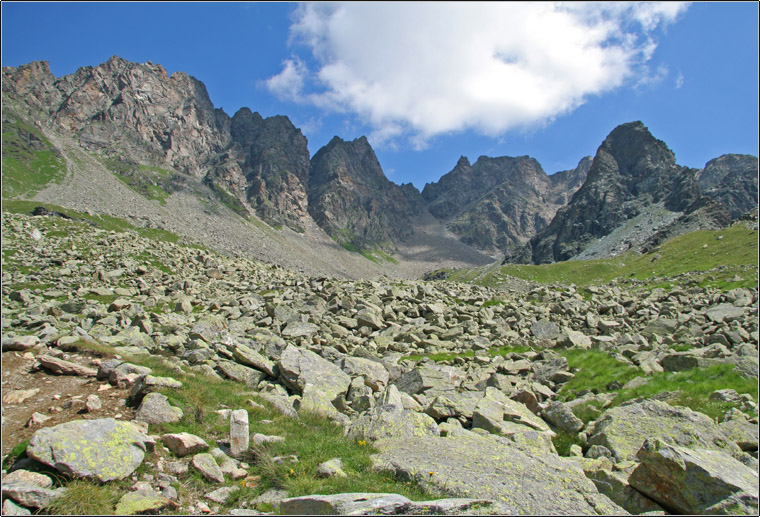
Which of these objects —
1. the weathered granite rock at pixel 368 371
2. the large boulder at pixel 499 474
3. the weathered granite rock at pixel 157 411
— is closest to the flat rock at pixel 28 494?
the weathered granite rock at pixel 157 411

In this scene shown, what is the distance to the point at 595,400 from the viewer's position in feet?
48.6

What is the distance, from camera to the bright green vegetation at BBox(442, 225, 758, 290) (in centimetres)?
4475

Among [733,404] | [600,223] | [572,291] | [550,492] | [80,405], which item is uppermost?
[600,223]

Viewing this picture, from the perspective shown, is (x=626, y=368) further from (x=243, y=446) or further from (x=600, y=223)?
(x=600, y=223)

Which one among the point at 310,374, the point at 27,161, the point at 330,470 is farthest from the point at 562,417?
the point at 27,161

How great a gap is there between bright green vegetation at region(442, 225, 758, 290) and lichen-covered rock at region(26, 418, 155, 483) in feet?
154

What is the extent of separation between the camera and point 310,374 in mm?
16031

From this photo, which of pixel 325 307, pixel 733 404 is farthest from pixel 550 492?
pixel 325 307

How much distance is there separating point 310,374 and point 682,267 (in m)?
80.6

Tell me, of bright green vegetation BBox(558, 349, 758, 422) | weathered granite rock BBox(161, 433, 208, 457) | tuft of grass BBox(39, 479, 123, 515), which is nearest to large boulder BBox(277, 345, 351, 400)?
weathered granite rock BBox(161, 433, 208, 457)

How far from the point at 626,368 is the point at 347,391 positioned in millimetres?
13162

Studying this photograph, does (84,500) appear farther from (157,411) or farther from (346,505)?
(346,505)

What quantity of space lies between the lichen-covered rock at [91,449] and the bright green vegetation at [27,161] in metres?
172

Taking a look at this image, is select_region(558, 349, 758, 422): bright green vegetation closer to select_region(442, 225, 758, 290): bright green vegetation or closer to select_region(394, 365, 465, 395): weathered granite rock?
select_region(394, 365, 465, 395): weathered granite rock
